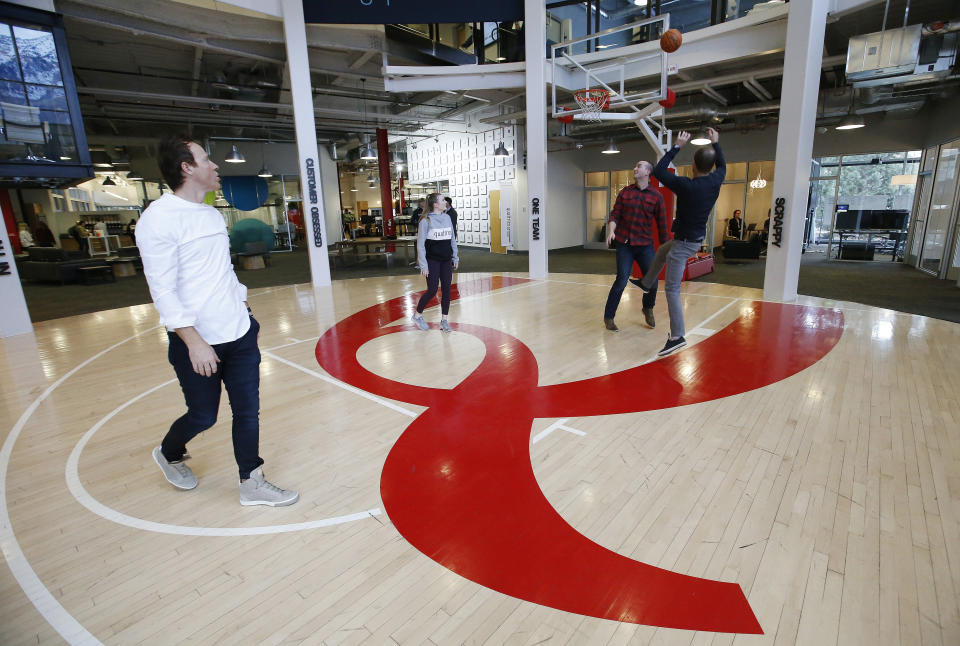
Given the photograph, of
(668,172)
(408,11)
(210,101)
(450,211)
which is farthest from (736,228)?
(210,101)

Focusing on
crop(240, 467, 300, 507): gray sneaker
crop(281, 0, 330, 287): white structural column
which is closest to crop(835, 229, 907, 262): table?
crop(281, 0, 330, 287): white structural column

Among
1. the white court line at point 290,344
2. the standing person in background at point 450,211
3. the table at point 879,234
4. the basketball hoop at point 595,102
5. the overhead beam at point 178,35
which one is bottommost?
the white court line at point 290,344

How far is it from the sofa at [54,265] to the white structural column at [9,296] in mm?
6108

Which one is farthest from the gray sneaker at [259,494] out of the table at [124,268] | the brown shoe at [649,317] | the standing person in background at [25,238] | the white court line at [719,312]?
the standing person in background at [25,238]

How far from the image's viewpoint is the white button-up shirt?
6.20 ft

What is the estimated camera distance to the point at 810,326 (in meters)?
5.55

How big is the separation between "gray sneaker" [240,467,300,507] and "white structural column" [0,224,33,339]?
21.5ft

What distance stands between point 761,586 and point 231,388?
2438mm

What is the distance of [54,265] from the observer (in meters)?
11.4

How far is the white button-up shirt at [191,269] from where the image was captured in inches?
74.4

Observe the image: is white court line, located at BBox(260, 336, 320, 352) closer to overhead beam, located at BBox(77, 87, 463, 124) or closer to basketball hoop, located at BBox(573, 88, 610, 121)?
basketball hoop, located at BBox(573, 88, 610, 121)

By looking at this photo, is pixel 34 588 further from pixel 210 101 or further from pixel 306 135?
pixel 210 101

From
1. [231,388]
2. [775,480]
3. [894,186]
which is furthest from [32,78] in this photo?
[894,186]

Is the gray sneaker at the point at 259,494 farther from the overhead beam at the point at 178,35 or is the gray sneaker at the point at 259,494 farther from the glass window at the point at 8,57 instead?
the overhead beam at the point at 178,35
